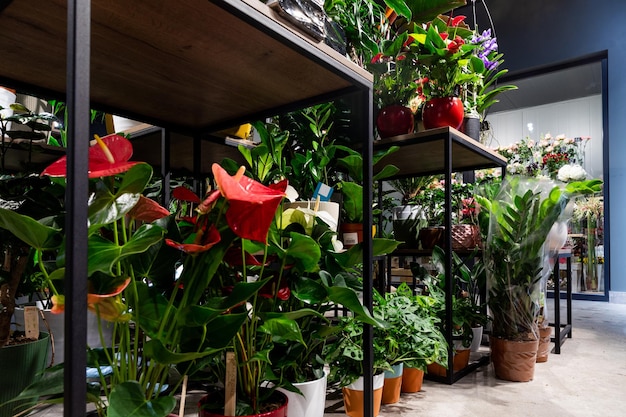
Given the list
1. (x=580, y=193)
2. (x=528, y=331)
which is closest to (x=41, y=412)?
(x=528, y=331)

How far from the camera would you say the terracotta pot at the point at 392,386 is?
1.57m

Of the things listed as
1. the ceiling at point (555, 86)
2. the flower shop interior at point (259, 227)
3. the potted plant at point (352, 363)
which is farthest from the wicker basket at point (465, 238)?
the ceiling at point (555, 86)

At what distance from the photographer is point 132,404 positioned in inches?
26.3

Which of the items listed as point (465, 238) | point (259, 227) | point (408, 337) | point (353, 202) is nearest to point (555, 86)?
point (465, 238)

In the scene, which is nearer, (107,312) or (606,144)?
(107,312)

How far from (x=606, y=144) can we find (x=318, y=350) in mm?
5036

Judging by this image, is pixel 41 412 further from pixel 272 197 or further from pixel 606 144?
pixel 606 144

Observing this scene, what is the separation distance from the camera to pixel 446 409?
5.18ft

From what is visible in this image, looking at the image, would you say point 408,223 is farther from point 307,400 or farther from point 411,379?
point 307,400

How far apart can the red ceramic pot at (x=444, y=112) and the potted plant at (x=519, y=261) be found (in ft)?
1.35

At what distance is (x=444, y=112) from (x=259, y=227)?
149cm

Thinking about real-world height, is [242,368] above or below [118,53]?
below

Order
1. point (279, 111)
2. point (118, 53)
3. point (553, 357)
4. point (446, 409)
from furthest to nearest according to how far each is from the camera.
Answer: point (553, 357) → point (446, 409) → point (279, 111) → point (118, 53)

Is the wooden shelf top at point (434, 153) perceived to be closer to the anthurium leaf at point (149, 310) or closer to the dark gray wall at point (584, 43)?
the anthurium leaf at point (149, 310)
